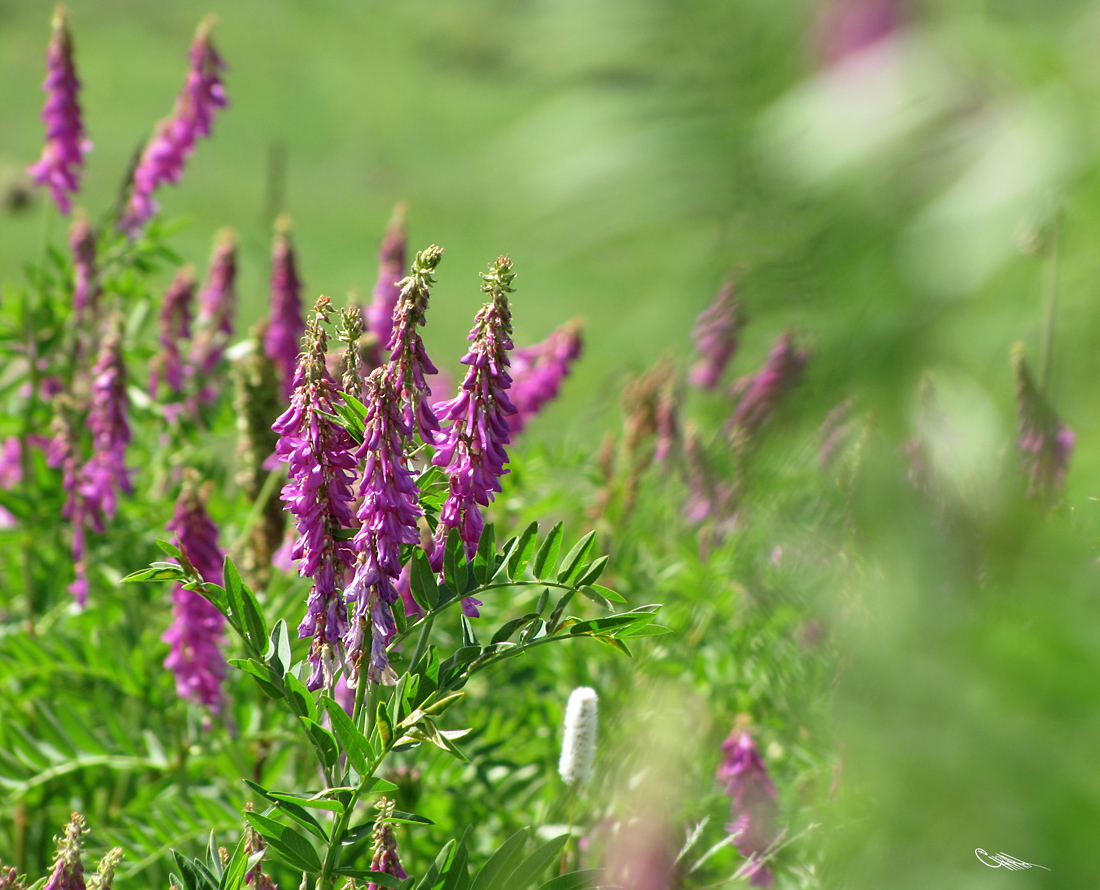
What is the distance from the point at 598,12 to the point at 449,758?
4.58 ft

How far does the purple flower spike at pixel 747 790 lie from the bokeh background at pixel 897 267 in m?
0.81

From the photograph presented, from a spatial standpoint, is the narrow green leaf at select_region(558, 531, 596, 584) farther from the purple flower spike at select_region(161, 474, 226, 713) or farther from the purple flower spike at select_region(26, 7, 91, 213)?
the purple flower spike at select_region(26, 7, 91, 213)

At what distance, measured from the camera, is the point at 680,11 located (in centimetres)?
40

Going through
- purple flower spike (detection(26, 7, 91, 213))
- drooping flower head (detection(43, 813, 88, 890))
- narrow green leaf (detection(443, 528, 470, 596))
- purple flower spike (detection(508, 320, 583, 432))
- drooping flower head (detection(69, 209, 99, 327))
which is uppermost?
purple flower spike (detection(26, 7, 91, 213))

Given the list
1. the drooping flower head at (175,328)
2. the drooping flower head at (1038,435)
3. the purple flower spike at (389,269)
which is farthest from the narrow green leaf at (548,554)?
the drooping flower head at (175,328)

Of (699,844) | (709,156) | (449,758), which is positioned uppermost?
(709,156)

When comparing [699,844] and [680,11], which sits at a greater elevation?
[680,11]

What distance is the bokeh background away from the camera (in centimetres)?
36

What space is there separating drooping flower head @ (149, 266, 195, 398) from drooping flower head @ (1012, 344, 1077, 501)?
6.18ft

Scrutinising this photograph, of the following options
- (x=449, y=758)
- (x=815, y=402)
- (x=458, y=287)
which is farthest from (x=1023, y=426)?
(x=458, y=287)

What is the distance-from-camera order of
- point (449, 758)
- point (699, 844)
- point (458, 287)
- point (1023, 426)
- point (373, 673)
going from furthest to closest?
A: point (458, 287) → point (449, 758) → point (699, 844) → point (373, 673) → point (1023, 426)

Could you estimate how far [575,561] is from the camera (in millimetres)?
837

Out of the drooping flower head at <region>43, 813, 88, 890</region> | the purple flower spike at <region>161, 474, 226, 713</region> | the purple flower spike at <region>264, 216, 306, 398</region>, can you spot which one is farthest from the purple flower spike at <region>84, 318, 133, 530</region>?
the drooping flower head at <region>43, 813, 88, 890</region>

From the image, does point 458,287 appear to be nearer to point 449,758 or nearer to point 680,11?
point 449,758
